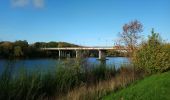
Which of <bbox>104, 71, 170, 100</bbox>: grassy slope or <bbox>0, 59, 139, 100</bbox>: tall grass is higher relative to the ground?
<bbox>0, 59, 139, 100</bbox>: tall grass

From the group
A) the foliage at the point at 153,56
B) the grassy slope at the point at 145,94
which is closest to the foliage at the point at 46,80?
the grassy slope at the point at 145,94

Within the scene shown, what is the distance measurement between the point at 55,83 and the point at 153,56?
35.0ft

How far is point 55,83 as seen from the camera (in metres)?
11.4

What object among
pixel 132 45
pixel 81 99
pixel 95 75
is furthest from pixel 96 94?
pixel 132 45

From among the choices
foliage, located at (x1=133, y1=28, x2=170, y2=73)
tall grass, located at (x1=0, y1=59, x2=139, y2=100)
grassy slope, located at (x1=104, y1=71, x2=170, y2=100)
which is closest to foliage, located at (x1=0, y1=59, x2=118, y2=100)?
tall grass, located at (x1=0, y1=59, x2=139, y2=100)

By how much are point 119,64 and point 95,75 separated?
599 cm

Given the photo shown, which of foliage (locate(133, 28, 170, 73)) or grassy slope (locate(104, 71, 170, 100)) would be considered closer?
grassy slope (locate(104, 71, 170, 100))

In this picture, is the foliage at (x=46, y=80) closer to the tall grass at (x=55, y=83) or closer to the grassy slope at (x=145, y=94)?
the tall grass at (x=55, y=83)

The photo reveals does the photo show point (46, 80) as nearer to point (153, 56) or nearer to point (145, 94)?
point (145, 94)

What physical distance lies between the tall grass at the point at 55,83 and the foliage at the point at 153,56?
4656 millimetres

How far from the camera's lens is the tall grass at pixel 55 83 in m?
8.91

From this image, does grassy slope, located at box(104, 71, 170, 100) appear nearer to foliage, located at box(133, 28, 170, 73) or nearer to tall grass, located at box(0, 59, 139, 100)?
tall grass, located at box(0, 59, 139, 100)

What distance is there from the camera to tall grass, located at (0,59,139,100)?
8914 millimetres

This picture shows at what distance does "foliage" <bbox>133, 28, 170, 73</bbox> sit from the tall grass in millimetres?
4656
